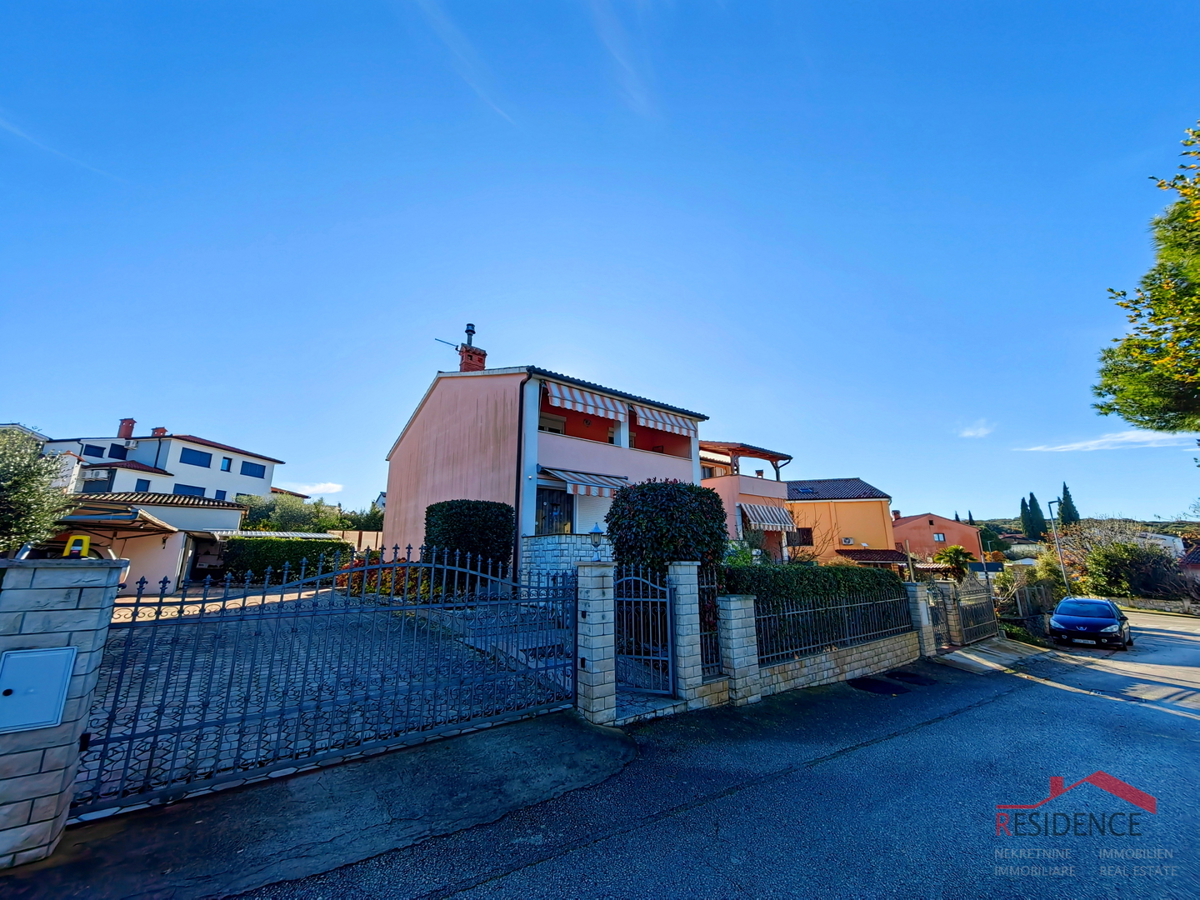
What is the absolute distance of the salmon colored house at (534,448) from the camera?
609 inches

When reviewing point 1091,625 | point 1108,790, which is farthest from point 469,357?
point 1091,625

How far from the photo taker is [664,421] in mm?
19391

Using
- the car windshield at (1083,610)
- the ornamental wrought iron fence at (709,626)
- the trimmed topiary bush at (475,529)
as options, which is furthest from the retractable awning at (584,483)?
the car windshield at (1083,610)

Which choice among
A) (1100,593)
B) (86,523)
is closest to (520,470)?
(86,523)

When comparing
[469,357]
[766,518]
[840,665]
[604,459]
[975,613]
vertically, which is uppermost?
[469,357]

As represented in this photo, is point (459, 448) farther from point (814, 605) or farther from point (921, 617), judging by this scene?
point (921, 617)

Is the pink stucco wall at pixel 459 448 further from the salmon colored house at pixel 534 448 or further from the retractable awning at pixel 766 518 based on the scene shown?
the retractable awning at pixel 766 518

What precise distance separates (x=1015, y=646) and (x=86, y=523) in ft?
107

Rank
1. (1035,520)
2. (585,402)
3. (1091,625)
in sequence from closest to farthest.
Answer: (1091,625) → (585,402) → (1035,520)

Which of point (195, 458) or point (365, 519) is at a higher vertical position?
point (195, 458)

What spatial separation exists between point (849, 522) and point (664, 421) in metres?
26.0

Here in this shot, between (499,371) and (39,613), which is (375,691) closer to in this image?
(39,613)

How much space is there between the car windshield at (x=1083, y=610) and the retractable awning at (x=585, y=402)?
1757cm

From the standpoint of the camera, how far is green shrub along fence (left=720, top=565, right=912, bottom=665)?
28.7 feet
